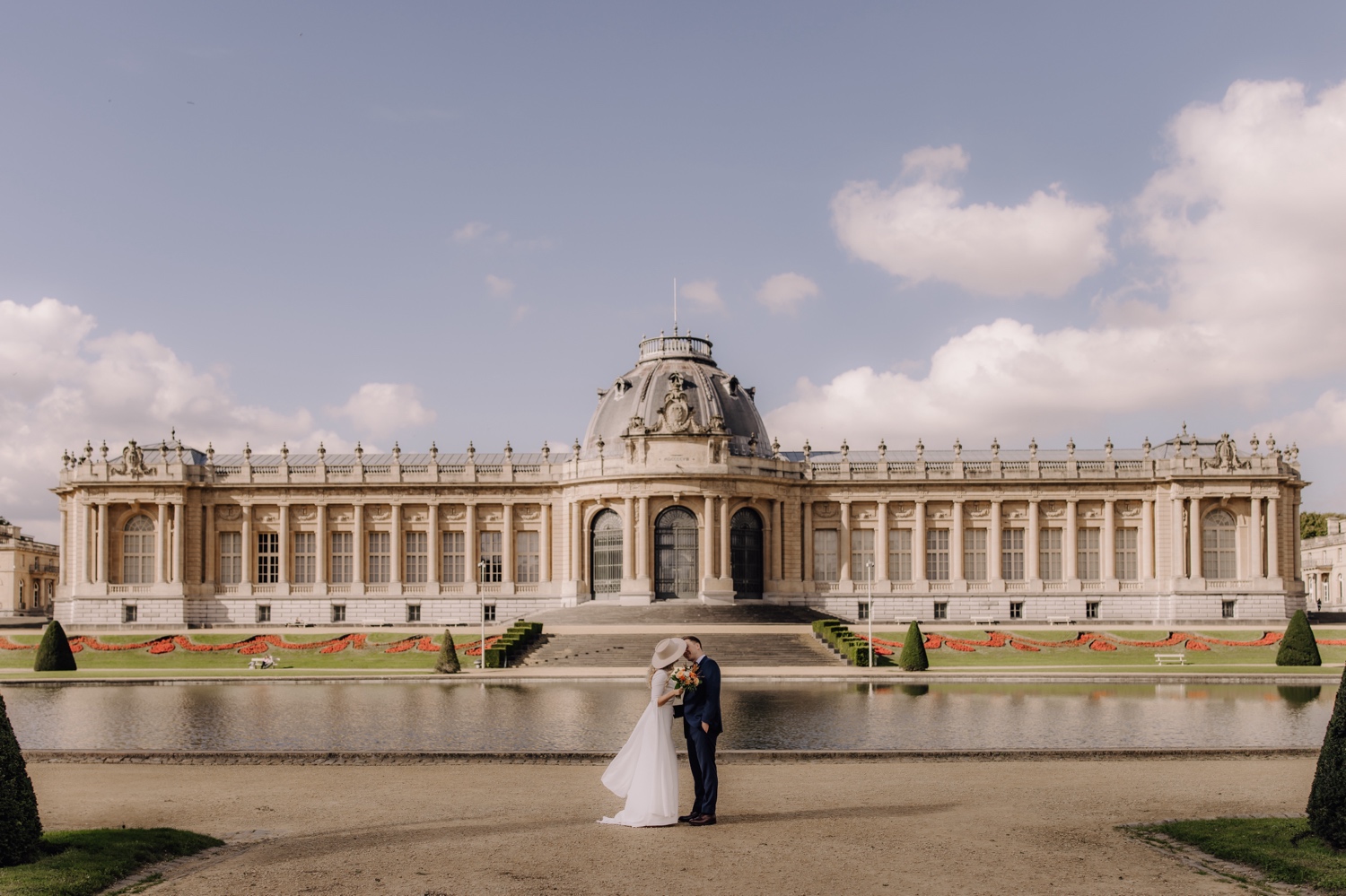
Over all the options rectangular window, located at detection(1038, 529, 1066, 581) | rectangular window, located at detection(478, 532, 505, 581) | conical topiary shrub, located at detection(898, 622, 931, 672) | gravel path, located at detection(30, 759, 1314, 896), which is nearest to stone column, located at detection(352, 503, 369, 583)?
rectangular window, located at detection(478, 532, 505, 581)

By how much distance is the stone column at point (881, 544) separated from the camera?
261ft

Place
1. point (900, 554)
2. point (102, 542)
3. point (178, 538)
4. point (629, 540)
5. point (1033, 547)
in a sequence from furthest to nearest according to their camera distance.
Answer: point (900, 554) < point (1033, 547) < point (178, 538) < point (102, 542) < point (629, 540)

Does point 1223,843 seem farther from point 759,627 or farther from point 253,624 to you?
point 253,624

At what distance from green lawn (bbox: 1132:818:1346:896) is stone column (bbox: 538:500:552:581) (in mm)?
65473

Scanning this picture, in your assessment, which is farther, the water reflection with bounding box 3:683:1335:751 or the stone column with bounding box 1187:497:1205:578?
the stone column with bounding box 1187:497:1205:578

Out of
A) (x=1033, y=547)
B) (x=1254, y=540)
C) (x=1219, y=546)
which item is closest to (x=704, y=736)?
(x=1033, y=547)

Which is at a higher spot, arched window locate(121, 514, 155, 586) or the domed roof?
the domed roof

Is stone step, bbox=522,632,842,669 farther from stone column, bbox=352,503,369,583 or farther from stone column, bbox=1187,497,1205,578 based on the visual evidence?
stone column, bbox=1187,497,1205,578

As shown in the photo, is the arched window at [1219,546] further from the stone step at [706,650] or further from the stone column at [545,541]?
the stone column at [545,541]

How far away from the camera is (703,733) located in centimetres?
1633

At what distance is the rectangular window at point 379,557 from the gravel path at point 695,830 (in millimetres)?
58741

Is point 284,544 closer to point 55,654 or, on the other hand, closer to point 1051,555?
point 55,654

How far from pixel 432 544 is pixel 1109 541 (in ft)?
147

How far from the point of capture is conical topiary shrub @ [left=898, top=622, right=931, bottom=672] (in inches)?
1880
